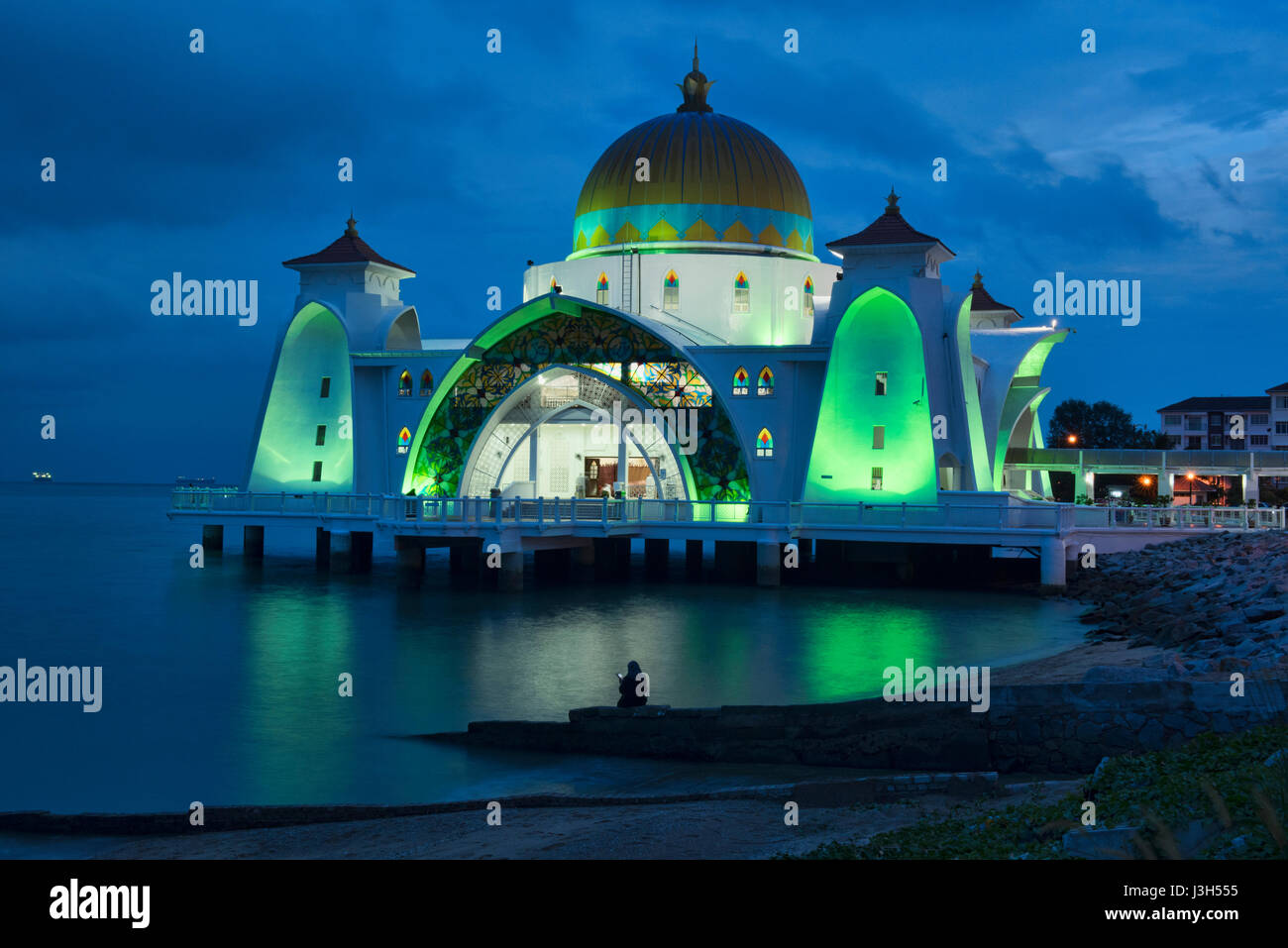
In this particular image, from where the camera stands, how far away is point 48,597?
3328cm

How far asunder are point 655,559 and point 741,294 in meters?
8.43

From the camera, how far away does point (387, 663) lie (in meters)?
21.3

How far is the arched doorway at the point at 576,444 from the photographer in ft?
117

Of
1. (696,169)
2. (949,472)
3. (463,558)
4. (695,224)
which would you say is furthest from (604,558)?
(696,169)

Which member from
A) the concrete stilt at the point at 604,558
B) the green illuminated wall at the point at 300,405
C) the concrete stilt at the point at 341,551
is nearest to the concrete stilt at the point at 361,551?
the concrete stilt at the point at 341,551

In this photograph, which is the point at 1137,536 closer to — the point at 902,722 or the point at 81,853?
the point at 902,722

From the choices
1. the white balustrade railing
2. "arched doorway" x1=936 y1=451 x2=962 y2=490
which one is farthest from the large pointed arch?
"arched doorway" x1=936 y1=451 x2=962 y2=490

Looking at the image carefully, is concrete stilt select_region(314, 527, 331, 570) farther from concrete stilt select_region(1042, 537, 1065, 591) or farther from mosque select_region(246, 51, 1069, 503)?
concrete stilt select_region(1042, 537, 1065, 591)

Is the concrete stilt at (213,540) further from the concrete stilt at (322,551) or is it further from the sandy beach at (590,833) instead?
the sandy beach at (590,833)

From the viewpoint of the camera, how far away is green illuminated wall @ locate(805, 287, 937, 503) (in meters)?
33.2
